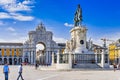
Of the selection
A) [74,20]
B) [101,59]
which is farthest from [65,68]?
[74,20]

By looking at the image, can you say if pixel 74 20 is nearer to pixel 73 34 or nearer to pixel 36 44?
pixel 73 34

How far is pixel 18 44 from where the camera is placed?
506 feet

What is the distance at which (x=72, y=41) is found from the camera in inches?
2191

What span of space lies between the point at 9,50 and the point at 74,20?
326ft

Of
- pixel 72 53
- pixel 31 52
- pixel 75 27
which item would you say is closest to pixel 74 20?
pixel 75 27

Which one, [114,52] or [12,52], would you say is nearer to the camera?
[114,52]

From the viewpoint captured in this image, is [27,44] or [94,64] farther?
[27,44]

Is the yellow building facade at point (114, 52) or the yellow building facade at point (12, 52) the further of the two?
the yellow building facade at point (12, 52)

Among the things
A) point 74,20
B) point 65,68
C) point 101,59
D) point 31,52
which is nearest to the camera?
point 65,68

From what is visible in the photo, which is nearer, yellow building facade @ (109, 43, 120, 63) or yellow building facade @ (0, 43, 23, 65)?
yellow building facade @ (109, 43, 120, 63)

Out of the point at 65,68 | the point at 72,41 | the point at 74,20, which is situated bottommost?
the point at 65,68

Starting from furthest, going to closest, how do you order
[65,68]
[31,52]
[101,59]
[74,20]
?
[31,52]
[74,20]
[101,59]
[65,68]

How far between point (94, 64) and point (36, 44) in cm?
9697

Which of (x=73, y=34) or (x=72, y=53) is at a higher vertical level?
(x=73, y=34)
